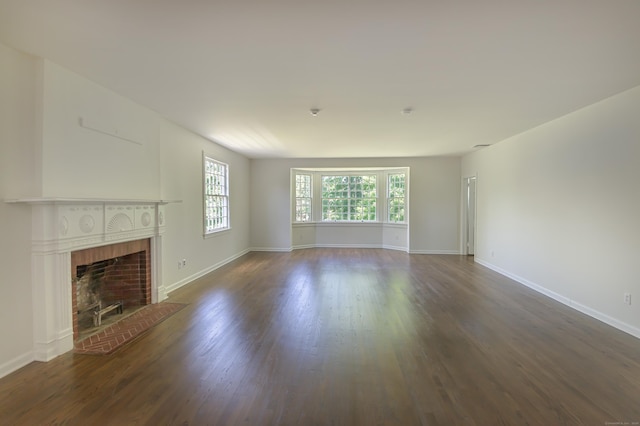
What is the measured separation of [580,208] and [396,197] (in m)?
5.09

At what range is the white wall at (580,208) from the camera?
3.31m

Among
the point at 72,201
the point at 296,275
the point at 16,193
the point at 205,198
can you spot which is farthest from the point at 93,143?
the point at 296,275

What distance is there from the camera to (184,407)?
2051mm

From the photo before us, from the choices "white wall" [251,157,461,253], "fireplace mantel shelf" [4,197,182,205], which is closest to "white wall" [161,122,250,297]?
"fireplace mantel shelf" [4,197,182,205]

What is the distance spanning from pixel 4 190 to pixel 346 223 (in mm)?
7535

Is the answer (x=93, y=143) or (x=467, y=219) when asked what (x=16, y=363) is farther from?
(x=467, y=219)

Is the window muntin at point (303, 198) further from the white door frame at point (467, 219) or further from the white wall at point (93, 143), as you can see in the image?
the white wall at point (93, 143)

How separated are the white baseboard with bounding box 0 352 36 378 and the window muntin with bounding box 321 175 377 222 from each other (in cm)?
730

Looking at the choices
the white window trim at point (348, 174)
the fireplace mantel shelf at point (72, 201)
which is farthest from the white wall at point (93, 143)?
the white window trim at point (348, 174)

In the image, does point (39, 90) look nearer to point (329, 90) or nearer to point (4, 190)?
point (4, 190)

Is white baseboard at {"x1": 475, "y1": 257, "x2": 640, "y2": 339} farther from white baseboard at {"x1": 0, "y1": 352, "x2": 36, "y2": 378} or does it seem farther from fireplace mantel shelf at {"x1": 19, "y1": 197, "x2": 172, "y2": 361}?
white baseboard at {"x1": 0, "y1": 352, "x2": 36, "y2": 378}

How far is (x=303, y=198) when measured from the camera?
9141 mm

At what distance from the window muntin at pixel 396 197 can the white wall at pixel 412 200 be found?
0.61 m

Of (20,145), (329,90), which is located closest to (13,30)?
(20,145)
